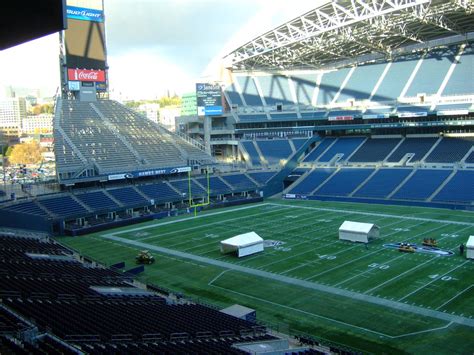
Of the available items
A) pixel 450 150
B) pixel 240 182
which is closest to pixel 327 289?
pixel 240 182

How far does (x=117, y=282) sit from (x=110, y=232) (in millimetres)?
16038

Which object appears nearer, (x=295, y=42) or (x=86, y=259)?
(x=86, y=259)

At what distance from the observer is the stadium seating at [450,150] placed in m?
48.8

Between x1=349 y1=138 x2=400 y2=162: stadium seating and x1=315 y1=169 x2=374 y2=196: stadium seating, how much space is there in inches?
95.2

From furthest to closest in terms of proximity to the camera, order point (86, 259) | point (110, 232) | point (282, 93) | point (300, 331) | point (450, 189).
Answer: point (282, 93), point (450, 189), point (110, 232), point (86, 259), point (300, 331)

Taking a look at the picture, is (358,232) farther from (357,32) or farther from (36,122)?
(36,122)

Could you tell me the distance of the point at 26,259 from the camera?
24562 millimetres

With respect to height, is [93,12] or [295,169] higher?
[93,12]

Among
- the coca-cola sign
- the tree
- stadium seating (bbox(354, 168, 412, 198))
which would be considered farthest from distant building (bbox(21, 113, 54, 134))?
stadium seating (bbox(354, 168, 412, 198))

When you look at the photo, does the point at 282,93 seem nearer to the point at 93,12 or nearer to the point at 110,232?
the point at 93,12

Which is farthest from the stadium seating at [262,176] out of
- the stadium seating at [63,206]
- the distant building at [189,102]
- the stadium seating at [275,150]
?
the distant building at [189,102]

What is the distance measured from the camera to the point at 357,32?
49438mm

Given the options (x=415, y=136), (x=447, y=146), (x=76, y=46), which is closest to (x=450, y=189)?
(x=447, y=146)

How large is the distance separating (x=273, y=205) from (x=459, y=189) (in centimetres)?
1679
